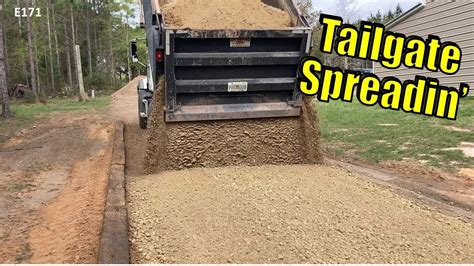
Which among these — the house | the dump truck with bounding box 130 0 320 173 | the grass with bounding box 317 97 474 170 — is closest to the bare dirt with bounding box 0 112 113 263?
the dump truck with bounding box 130 0 320 173

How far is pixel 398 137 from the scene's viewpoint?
9.21m

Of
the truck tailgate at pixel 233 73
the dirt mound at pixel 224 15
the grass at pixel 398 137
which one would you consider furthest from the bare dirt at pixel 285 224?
the grass at pixel 398 137

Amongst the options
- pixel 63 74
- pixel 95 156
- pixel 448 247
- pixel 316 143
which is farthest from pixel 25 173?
pixel 63 74

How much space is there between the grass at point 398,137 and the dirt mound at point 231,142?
1882 mm

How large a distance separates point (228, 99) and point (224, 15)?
122 centimetres

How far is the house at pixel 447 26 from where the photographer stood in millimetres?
14305

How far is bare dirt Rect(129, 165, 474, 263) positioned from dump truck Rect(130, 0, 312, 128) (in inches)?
44.2

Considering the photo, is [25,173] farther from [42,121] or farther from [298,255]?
[42,121]

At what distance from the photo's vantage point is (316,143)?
21.0ft

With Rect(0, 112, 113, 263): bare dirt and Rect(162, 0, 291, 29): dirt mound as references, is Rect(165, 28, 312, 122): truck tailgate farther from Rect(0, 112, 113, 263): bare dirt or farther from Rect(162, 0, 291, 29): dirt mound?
Rect(0, 112, 113, 263): bare dirt

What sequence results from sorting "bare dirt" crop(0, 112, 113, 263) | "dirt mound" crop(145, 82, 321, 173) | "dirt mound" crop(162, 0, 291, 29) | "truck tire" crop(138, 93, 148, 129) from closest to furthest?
"bare dirt" crop(0, 112, 113, 263)
"dirt mound" crop(145, 82, 321, 173)
"dirt mound" crop(162, 0, 291, 29)
"truck tire" crop(138, 93, 148, 129)

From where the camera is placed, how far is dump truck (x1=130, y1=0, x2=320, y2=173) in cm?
591

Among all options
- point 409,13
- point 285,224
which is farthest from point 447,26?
point 285,224

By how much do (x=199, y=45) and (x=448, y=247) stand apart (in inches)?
148
